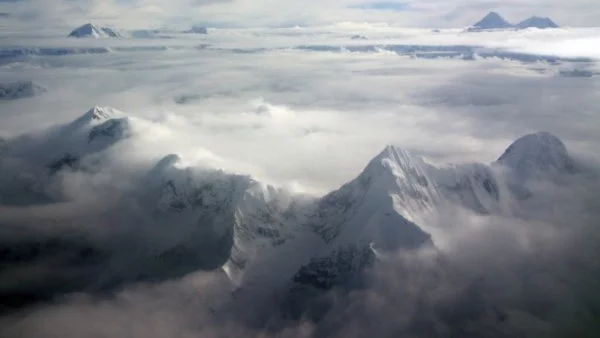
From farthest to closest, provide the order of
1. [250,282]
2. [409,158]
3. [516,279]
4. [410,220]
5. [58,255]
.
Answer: [58,255], [409,158], [250,282], [410,220], [516,279]

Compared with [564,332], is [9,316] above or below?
below

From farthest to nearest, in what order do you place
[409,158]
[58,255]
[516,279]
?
[58,255]
[409,158]
[516,279]

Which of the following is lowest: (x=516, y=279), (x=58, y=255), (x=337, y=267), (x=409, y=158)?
(x=58, y=255)

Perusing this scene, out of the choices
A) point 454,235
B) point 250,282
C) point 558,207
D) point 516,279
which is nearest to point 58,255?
point 250,282

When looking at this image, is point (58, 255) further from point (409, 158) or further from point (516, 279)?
point (516, 279)

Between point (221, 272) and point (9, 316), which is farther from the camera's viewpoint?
point (221, 272)

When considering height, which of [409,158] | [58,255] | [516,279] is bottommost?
[58,255]

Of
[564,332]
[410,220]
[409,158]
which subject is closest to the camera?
[564,332]

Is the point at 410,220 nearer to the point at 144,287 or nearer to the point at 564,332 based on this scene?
the point at 564,332

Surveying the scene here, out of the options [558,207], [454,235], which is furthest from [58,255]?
[558,207]
